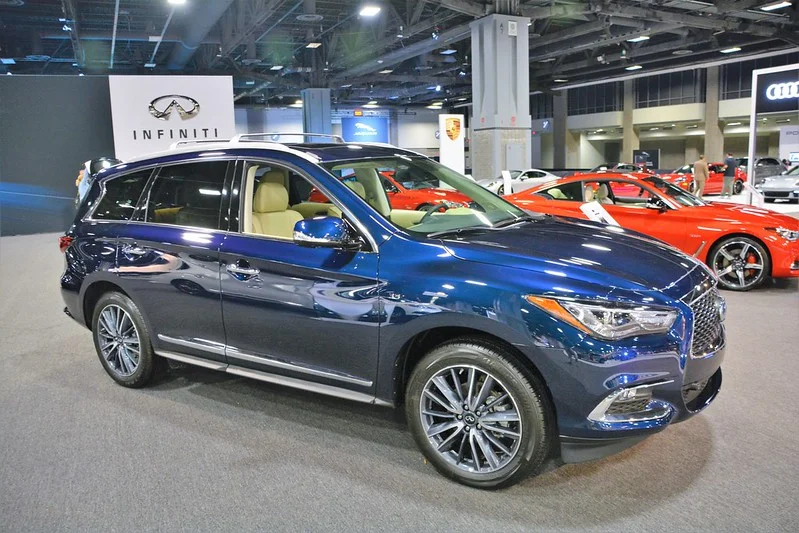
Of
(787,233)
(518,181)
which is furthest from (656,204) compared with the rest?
(518,181)

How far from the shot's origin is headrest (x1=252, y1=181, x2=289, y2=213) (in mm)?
4203

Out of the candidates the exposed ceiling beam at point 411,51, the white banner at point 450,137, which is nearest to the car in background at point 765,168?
the white banner at point 450,137

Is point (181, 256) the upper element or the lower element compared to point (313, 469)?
upper

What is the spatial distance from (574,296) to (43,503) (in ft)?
9.08

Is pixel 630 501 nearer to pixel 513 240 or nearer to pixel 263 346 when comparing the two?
pixel 513 240

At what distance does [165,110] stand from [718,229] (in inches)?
424

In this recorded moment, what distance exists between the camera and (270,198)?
4285 mm

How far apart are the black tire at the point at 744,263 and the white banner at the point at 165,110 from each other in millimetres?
9881

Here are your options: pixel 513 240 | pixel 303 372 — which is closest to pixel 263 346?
pixel 303 372

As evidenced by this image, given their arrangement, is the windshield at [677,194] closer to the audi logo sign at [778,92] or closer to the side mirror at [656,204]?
the side mirror at [656,204]

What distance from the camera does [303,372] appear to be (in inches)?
150

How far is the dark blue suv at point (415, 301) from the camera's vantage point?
299 cm

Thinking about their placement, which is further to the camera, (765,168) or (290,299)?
(765,168)

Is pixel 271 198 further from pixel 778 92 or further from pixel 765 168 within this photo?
pixel 765 168
